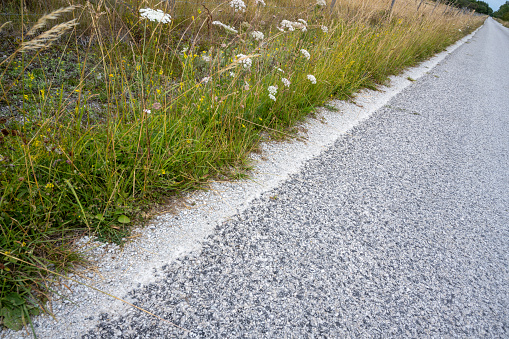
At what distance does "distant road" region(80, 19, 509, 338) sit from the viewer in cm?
143

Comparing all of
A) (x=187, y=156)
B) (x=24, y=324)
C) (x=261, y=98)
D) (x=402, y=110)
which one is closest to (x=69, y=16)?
(x=261, y=98)

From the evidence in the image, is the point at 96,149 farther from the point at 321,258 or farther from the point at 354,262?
the point at 354,262

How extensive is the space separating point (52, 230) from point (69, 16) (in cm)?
384

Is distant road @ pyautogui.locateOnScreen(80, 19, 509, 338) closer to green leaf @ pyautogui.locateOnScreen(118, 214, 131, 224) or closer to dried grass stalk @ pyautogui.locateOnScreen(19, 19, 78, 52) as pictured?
green leaf @ pyautogui.locateOnScreen(118, 214, 131, 224)

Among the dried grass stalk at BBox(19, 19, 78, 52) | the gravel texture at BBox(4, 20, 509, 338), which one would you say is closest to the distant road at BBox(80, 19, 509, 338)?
the gravel texture at BBox(4, 20, 509, 338)

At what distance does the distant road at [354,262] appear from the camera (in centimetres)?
143

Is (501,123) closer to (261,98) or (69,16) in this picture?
(261,98)

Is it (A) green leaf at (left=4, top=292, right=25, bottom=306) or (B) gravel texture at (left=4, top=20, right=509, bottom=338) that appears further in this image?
(B) gravel texture at (left=4, top=20, right=509, bottom=338)

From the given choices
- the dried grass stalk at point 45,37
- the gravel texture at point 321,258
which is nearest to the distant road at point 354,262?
the gravel texture at point 321,258

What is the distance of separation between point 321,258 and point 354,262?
213 mm

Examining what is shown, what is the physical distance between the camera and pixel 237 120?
2.68 meters

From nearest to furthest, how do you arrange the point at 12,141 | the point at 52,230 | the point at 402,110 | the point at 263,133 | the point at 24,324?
the point at 24,324, the point at 52,230, the point at 12,141, the point at 263,133, the point at 402,110

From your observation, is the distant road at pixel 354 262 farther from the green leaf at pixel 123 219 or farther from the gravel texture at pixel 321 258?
the green leaf at pixel 123 219

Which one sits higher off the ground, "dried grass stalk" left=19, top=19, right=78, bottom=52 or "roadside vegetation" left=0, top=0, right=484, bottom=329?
"dried grass stalk" left=19, top=19, right=78, bottom=52
